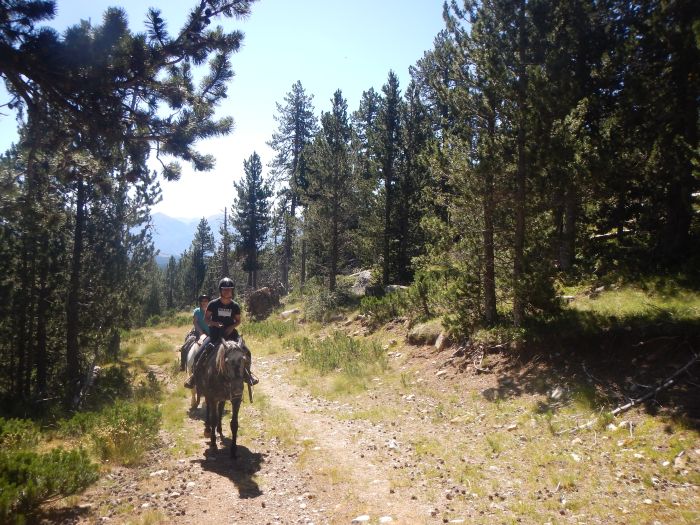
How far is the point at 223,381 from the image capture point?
7633 millimetres

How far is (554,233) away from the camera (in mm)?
10086

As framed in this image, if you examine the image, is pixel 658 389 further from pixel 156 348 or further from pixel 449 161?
pixel 156 348

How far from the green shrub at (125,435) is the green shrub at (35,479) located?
137cm

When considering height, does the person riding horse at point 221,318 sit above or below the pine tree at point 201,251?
below

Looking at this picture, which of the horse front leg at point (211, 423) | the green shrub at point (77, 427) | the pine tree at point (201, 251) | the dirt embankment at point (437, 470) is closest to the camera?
the dirt embankment at point (437, 470)

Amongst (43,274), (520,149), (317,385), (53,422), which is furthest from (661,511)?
(43,274)

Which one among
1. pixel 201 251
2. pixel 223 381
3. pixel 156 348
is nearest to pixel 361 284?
pixel 156 348

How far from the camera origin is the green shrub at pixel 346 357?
43.5ft

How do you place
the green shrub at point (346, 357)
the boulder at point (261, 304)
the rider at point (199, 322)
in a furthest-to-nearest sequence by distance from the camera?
the boulder at point (261, 304) → the green shrub at point (346, 357) → the rider at point (199, 322)

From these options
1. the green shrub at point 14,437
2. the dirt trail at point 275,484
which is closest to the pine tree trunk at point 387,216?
the dirt trail at point 275,484

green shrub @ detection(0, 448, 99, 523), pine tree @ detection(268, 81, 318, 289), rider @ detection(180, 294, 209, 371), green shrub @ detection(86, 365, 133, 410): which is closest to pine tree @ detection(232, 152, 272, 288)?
pine tree @ detection(268, 81, 318, 289)

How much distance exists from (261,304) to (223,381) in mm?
24856

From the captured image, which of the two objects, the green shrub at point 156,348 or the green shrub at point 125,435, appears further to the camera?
the green shrub at point 156,348

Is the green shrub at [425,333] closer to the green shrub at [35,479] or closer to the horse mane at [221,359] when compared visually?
the horse mane at [221,359]
